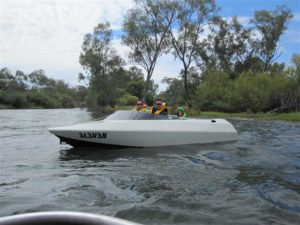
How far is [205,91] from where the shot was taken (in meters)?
39.2

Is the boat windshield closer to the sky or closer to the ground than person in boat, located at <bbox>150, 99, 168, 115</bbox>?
closer to the ground

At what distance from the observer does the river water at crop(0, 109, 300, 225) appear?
4977 millimetres

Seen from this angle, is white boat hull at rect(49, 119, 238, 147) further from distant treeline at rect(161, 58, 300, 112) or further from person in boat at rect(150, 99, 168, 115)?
distant treeline at rect(161, 58, 300, 112)

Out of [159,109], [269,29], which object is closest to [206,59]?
[269,29]

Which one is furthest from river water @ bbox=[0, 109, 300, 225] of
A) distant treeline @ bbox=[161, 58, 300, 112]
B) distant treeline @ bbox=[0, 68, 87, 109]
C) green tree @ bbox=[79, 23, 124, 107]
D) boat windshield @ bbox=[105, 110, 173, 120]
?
distant treeline @ bbox=[0, 68, 87, 109]

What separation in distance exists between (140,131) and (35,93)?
8220 centimetres

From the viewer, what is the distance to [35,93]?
87750mm

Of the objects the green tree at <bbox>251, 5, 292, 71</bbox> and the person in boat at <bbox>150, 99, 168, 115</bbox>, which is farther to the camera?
the green tree at <bbox>251, 5, 292, 71</bbox>

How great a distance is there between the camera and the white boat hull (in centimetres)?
1008

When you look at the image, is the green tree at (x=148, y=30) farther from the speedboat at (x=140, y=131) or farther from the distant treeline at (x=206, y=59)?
the speedboat at (x=140, y=131)

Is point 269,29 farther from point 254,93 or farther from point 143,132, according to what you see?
point 143,132

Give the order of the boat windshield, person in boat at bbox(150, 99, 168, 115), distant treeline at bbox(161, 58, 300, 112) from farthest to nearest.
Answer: distant treeline at bbox(161, 58, 300, 112) < person in boat at bbox(150, 99, 168, 115) < the boat windshield

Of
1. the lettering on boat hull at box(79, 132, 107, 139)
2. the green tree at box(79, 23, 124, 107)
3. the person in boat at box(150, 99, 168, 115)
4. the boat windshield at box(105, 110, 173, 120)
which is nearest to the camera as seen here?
the lettering on boat hull at box(79, 132, 107, 139)

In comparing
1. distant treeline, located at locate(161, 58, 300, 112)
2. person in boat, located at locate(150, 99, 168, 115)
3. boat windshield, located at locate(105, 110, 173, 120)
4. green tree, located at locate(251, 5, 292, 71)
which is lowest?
boat windshield, located at locate(105, 110, 173, 120)
